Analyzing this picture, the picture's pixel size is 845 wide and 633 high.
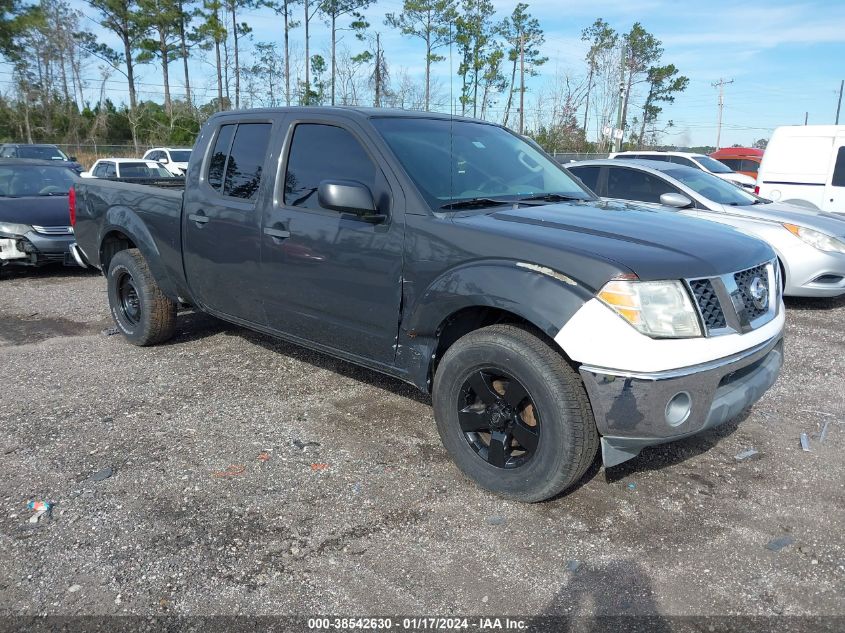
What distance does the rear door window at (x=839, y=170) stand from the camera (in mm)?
10219

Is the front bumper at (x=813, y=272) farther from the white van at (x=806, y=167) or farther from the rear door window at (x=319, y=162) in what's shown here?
the rear door window at (x=319, y=162)

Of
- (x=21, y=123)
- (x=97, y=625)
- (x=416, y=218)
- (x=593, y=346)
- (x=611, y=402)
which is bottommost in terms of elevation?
(x=97, y=625)

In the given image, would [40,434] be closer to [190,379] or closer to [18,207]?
[190,379]

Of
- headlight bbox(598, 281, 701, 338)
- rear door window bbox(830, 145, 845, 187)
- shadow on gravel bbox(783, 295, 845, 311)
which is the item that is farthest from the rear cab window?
rear door window bbox(830, 145, 845, 187)

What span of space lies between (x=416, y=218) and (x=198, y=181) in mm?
2108

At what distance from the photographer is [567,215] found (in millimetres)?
3475

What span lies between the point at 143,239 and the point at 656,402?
4.11m

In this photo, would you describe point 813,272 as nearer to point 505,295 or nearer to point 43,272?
point 505,295

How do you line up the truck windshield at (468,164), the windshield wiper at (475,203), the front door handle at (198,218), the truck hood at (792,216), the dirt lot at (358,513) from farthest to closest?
1. the truck hood at (792,216)
2. the front door handle at (198,218)
3. the truck windshield at (468,164)
4. the windshield wiper at (475,203)
5. the dirt lot at (358,513)

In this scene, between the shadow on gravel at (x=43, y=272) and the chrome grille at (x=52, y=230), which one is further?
the shadow on gravel at (x=43, y=272)

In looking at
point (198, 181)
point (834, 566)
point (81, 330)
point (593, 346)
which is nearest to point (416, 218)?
point (593, 346)

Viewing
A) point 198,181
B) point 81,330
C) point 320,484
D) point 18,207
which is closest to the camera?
point 320,484

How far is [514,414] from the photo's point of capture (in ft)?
10.3

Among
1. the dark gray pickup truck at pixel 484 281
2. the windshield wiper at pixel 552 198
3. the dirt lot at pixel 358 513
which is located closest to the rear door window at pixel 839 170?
the dirt lot at pixel 358 513
